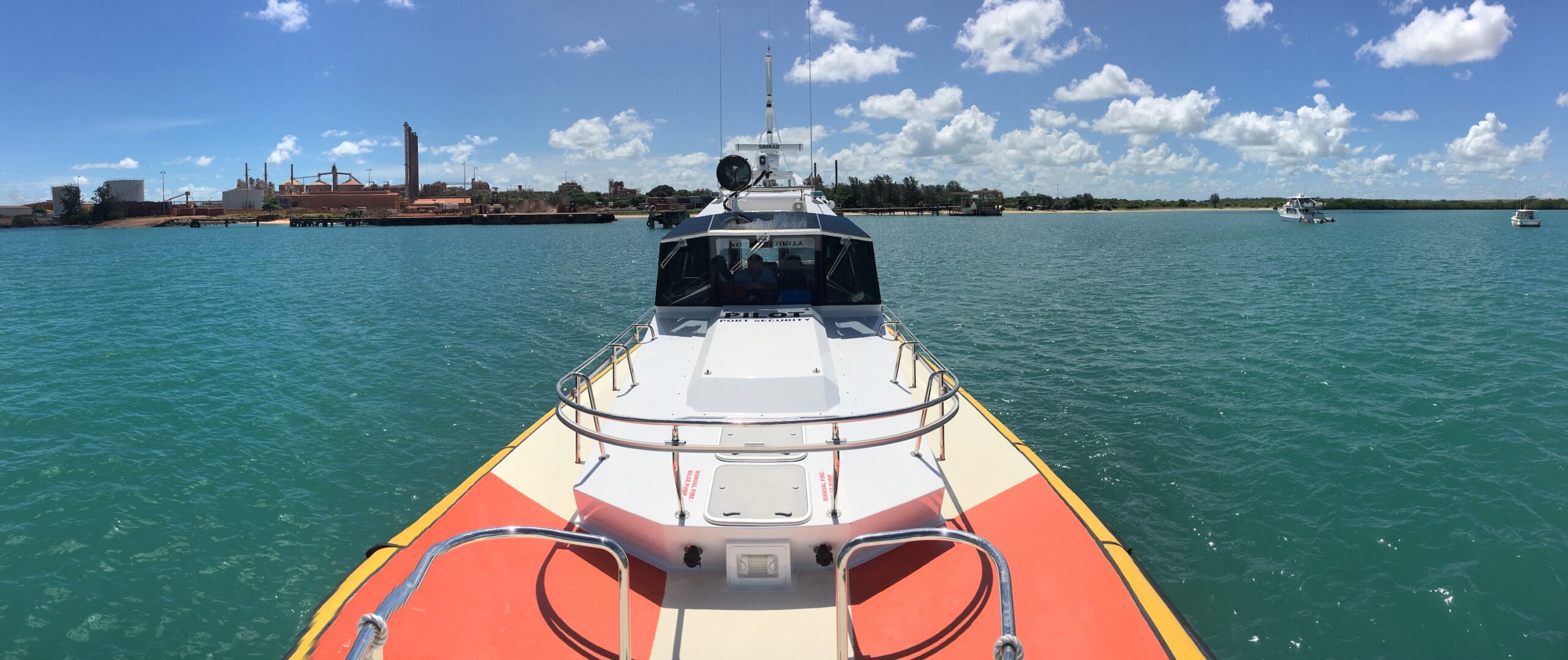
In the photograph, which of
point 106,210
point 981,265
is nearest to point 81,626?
point 981,265

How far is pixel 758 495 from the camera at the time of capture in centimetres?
540

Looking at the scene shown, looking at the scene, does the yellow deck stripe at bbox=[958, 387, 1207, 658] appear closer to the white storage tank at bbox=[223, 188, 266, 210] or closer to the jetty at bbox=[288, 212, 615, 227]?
the jetty at bbox=[288, 212, 615, 227]

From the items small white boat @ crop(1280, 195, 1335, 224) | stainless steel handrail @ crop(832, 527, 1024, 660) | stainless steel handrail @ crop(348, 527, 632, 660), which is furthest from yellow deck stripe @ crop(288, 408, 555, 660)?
small white boat @ crop(1280, 195, 1335, 224)

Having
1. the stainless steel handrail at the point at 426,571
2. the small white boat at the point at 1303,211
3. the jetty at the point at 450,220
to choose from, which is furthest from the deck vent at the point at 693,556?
the jetty at the point at 450,220

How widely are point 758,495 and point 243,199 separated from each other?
736ft

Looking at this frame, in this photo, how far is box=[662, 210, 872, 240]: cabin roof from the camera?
10633 mm

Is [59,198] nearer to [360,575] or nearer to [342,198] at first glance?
[342,198]

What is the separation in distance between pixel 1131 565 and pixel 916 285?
95.5ft

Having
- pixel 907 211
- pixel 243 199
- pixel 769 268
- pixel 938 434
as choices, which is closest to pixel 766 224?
pixel 769 268

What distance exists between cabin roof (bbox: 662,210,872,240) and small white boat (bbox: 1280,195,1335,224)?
129 m

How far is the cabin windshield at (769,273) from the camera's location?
35.9 ft

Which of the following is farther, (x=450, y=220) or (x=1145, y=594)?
(x=450, y=220)

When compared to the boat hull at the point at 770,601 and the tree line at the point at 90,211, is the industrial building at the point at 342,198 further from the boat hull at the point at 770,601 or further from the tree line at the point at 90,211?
the boat hull at the point at 770,601

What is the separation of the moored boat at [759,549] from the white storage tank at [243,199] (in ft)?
721
